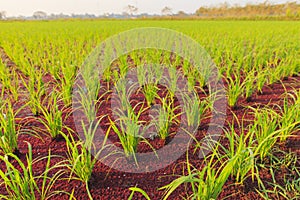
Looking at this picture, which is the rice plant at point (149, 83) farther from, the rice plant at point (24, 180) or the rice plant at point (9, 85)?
the rice plant at point (9, 85)

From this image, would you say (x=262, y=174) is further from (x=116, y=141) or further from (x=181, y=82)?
(x=181, y=82)

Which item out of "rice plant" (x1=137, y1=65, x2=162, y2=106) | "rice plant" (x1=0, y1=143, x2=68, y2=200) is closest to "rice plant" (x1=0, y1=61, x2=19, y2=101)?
"rice plant" (x1=0, y1=143, x2=68, y2=200)

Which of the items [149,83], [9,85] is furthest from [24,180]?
[9,85]

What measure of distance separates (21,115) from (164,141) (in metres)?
1.51

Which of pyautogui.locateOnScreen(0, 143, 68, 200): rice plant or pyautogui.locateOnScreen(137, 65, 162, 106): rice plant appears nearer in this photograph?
pyautogui.locateOnScreen(0, 143, 68, 200): rice plant

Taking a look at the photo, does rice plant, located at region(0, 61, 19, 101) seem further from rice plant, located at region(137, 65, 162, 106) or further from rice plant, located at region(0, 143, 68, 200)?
rice plant, located at region(137, 65, 162, 106)

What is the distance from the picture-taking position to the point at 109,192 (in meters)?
1.40

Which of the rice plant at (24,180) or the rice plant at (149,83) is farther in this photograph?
the rice plant at (149,83)

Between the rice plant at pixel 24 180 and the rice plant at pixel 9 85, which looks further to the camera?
the rice plant at pixel 9 85

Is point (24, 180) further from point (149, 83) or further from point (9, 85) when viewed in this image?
point (9, 85)

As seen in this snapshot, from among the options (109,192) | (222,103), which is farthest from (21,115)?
(222,103)

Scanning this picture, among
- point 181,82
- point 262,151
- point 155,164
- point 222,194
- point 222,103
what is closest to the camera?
point 222,194

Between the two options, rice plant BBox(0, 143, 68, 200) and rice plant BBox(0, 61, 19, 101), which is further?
rice plant BBox(0, 61, 19, 101)

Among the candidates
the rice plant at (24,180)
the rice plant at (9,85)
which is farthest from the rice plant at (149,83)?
the rice plant at (9,85)
